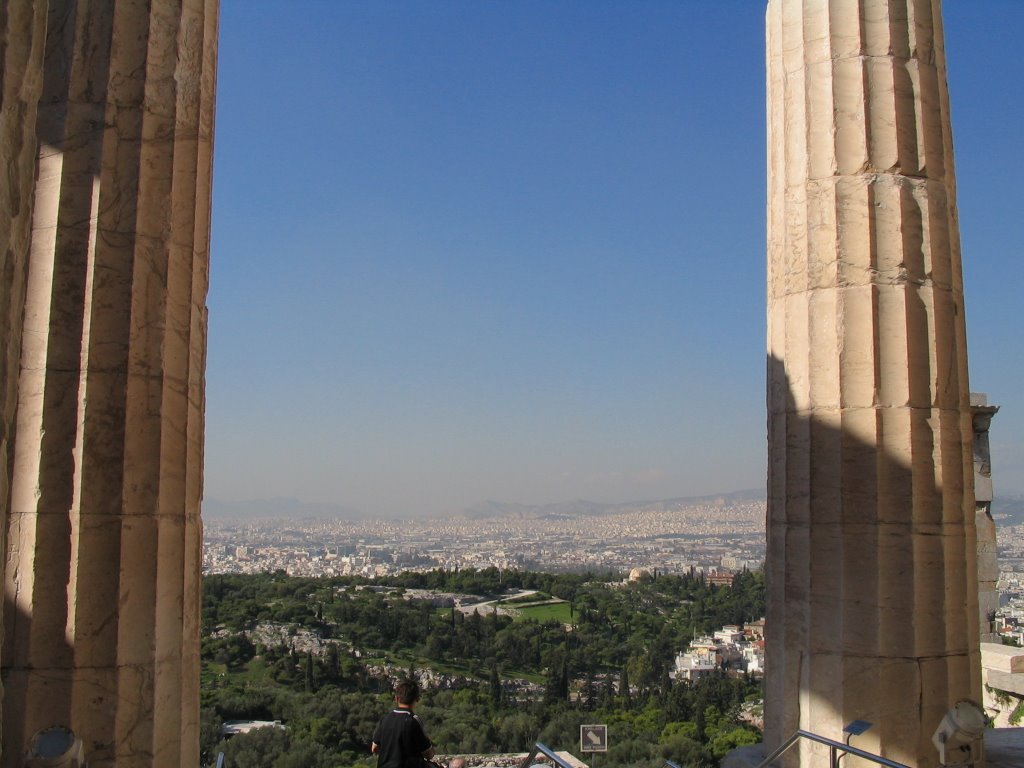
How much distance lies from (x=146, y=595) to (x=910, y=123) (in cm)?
1105

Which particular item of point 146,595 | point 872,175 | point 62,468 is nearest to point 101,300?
point 62,468

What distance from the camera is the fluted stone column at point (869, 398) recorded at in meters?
12.5

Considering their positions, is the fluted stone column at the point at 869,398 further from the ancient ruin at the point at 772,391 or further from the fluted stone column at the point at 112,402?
the fluted stone column at the point at 112,402

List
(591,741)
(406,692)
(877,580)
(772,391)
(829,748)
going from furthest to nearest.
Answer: (591,741) < (772,391) < (877,580) < (829,748) < (406,692)

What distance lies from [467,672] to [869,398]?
47.5 m

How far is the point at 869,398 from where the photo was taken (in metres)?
12.9

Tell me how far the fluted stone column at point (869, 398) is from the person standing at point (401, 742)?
5064 millimetres

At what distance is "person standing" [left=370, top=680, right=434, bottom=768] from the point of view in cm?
1057

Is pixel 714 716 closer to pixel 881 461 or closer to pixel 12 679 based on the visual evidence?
pixel 881 461

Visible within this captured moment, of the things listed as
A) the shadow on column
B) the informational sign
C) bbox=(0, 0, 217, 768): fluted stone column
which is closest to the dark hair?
bbox=(0, 0, 217, 768): fluted stone column

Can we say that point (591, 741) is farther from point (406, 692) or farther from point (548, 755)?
point (406, 692)

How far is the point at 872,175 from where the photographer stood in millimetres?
13328

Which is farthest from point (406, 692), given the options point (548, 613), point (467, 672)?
point (548, 613)

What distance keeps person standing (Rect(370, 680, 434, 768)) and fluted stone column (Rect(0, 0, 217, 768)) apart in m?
2.11
